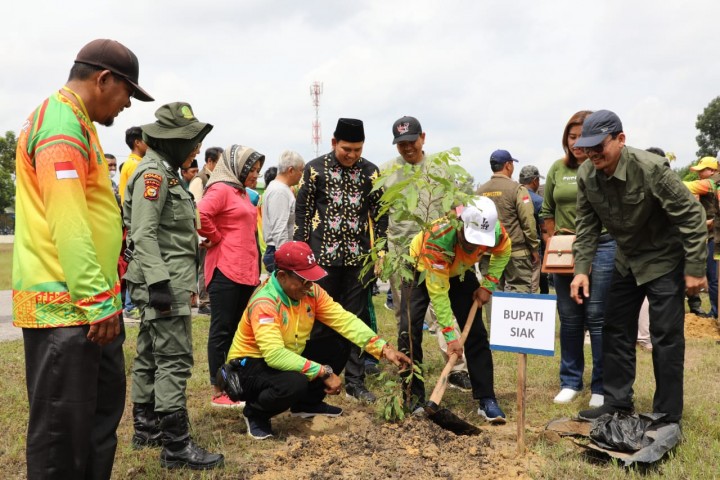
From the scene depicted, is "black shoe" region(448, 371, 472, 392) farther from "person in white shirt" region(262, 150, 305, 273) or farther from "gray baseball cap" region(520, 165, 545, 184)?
"gray baseball cap" region(520, 165, 545, 184)

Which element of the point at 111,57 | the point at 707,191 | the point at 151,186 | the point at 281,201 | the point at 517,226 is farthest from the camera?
the point at 707,191

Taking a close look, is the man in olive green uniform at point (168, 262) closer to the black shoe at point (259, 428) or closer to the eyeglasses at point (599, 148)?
the black shoe at point (259, 428)

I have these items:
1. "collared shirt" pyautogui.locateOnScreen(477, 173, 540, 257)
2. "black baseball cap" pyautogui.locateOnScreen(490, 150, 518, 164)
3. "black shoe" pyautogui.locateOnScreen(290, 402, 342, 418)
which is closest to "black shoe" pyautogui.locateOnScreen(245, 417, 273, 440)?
"black shoe" pyautogui.locateOnScreen(290, 402, 342, 418)

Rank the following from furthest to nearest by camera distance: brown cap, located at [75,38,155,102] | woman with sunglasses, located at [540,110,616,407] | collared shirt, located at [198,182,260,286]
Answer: woman with sunglasses, located at [540,110,616,407], collared shirt, located at [198,182,260,286], brown cap, located at [75,38,155,102]

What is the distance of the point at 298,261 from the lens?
386 centimetres

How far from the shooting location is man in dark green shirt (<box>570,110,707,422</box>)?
364cm

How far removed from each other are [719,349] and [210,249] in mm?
5543

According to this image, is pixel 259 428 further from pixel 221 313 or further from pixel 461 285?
pixel 461 285

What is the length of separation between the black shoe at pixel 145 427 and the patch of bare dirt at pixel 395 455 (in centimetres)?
72

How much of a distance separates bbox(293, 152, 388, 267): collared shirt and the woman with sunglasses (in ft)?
5.17

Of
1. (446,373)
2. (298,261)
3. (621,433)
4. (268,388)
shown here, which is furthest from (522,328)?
(268,388)

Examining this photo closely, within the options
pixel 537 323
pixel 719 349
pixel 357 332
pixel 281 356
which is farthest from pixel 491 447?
pixel 719 349

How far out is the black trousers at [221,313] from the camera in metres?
4.52

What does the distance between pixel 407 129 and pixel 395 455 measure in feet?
8.62
